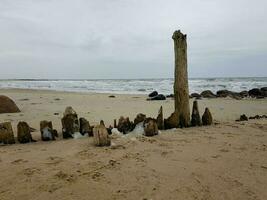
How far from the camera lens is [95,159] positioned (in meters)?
4.60

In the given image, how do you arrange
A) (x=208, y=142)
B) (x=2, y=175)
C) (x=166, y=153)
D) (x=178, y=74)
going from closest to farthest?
(x=2, y=175), (x=166, y=153), (x=208, y=142), (x=178, y=74)

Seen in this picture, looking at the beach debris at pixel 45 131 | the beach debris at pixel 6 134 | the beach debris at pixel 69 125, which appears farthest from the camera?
the beach debris at pixel 69 125

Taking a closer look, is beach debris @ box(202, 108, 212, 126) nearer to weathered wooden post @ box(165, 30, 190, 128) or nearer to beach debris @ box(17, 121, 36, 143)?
weathered wooden post @ box(165, 30, 190, 128)

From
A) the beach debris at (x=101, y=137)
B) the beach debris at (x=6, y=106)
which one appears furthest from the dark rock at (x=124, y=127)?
the beach debris at (x=6, y=106)

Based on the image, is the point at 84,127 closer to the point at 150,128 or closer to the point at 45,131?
the point at 45,131

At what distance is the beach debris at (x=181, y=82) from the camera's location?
7.61m

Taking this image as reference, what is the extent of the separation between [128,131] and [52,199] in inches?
138

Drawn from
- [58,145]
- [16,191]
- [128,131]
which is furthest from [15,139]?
[16,191]

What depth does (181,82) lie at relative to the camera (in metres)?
7.62

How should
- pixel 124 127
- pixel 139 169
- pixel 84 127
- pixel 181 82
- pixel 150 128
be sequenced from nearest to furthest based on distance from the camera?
pixel 139 169 → pixel 150 128 → pixel 84 127 → pixel 124 127 → pixel 181 82

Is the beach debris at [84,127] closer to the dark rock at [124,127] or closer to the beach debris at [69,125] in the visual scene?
the beach debris at [69,125]

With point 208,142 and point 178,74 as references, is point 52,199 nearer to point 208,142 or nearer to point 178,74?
point 208,142

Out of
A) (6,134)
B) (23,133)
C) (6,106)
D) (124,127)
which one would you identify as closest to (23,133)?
(23,133)

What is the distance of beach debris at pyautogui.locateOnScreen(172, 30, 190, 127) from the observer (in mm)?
7609
